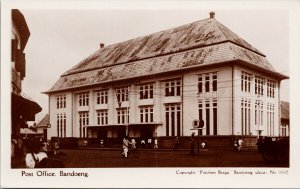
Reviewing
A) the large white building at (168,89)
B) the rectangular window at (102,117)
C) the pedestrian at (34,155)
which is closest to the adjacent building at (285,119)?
the large white building at (168,89)

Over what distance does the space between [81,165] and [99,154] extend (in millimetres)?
785

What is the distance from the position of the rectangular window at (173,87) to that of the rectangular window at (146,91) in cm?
36

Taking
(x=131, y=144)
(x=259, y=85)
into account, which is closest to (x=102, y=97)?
(x=131, y=144)

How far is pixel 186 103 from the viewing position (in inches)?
442

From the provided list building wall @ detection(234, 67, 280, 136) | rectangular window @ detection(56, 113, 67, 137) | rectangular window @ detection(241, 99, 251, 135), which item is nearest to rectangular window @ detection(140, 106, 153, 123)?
rectangular window @ detection(56, 113, 67, 137)

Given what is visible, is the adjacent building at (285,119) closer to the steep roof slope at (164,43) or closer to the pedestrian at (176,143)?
the steep roof slope at (164,43)

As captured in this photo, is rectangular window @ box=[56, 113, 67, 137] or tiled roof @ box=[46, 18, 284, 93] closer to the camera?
rectangular window @ box=[56, 113, 67, 137]

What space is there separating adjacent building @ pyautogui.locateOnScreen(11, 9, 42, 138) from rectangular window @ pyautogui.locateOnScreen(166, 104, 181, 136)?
3222mm

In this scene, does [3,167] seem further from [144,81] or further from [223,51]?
[223,51]

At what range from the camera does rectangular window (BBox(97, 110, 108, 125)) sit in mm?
11402

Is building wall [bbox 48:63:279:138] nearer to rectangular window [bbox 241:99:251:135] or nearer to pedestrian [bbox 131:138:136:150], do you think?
rectangular window [bbox 241:99:251:135]

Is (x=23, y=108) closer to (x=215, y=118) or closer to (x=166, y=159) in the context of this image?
(x=166, y=159)

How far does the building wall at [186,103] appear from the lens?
10.7 meters

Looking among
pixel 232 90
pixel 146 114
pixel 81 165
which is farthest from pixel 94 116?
pixel 232 90
